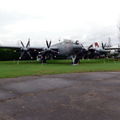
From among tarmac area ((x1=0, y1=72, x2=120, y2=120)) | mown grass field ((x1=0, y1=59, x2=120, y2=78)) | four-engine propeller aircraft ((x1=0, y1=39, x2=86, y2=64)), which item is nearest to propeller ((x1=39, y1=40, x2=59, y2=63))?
four-engine propeller aircraft ((x1=0, y1=39, x2=86, y2=64))

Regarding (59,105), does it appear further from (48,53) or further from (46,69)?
(48,53)

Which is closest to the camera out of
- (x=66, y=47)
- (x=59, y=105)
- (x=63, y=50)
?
(x=59, y=105)

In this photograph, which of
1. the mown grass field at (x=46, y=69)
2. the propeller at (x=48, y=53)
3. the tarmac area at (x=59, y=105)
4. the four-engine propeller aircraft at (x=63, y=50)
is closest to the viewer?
the tarmac area at (x=59, y=105)

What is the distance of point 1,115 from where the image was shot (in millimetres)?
4773

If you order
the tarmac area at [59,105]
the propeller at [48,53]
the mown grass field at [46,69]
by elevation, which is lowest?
the tarmac area at [59,105]

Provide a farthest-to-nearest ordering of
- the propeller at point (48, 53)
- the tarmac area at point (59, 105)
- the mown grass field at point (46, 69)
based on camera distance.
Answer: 1. the propeller at point (48, 53)
2. the mown grass field at point (46, 69)
3. the tarmac area at point (59, 105)

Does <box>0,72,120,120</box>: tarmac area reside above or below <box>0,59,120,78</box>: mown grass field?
below

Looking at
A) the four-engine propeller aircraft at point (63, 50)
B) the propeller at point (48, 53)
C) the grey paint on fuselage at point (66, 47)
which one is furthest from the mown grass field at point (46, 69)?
the propeller at point (48, 53)

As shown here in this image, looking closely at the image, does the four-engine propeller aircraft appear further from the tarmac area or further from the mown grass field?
the tarmac area

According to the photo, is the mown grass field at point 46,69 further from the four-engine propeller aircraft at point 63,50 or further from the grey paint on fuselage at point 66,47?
the grey paint on fuselage at point 66,47

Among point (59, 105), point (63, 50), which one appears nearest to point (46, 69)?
point (59, 105)

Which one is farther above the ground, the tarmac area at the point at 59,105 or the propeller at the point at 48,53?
the propeller at the point at 48,53

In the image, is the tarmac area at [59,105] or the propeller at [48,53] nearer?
the tarmac area at [59,105]

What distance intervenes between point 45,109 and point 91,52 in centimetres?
2796
